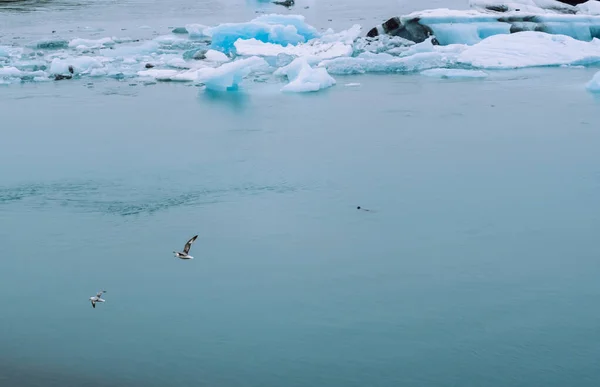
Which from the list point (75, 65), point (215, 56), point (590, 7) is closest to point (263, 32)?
point (215, 56)

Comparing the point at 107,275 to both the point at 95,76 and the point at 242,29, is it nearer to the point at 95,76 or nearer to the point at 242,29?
the point at 95,76

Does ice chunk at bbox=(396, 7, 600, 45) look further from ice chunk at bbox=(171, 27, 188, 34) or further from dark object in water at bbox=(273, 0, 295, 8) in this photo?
dark object in water at bbox=(273, 0, 295, 8)

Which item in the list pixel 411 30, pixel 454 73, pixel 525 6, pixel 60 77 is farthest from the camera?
pixel 525 6

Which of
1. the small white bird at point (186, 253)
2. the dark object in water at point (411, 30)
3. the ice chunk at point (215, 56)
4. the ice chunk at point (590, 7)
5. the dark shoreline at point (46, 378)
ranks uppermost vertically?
the ice chunk at point (590, 7)

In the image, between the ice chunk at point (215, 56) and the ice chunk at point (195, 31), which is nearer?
the ice chunk at point (215, 56)

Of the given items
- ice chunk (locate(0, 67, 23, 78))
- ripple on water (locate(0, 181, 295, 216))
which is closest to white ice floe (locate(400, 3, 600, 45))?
ice chunk (locate(0, 67, 23, 78))

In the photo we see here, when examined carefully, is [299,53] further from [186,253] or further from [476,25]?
[186,253]

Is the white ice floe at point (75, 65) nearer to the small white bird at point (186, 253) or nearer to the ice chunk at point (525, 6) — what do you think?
the small white bird at point (186, 253)

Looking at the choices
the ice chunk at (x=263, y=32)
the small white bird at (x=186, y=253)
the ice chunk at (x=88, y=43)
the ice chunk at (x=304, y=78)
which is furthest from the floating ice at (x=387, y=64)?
the small white bird at (x=186, y=253)
